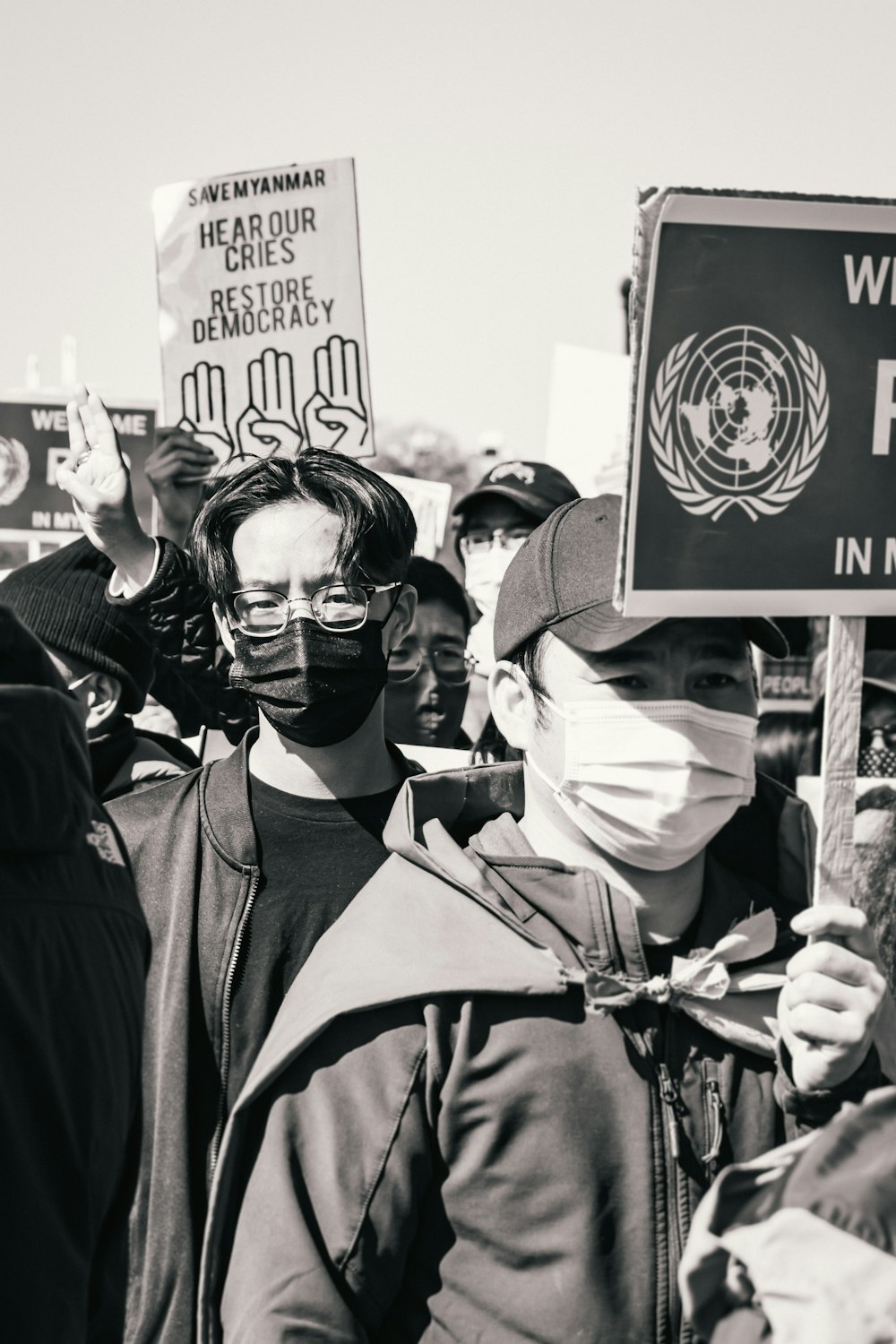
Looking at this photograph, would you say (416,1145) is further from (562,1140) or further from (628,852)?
(628,852)

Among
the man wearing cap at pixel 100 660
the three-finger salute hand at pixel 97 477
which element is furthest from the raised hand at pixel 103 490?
the man wearing cap at pixel 100 660

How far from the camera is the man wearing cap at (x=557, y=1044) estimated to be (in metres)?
2.23

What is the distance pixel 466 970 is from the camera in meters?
2.37

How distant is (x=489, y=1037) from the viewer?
235cm

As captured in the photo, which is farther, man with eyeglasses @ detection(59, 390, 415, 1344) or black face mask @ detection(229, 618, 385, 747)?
black face mask @ detection(229, 618, 385, 747)

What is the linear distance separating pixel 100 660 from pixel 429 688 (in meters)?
1.10

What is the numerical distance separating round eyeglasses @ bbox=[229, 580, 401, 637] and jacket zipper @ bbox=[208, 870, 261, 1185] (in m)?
0.54

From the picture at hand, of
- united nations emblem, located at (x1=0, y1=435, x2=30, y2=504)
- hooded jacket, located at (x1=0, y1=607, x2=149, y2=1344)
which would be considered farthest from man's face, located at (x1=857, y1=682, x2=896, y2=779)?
united nations emblem, located at (x1=0, y1=435, x2=30, y2=504)

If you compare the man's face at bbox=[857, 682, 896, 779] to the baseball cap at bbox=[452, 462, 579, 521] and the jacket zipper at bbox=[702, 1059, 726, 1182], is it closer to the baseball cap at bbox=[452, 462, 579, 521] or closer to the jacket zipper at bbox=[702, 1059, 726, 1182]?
the baseball cap at bbox=[452, 462, 579, 521]

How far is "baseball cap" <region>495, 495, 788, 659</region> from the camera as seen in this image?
249 cm

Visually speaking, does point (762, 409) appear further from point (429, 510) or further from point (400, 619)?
point (429, 510)

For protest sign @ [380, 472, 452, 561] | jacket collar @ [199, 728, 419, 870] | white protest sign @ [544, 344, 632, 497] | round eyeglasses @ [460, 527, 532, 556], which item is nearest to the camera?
jacket collar @ [199, 728, 419, 870]

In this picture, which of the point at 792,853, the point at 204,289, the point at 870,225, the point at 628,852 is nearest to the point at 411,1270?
the point at 628,852

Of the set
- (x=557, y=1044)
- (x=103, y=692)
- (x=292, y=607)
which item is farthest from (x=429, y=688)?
(x=557, y=1044)
